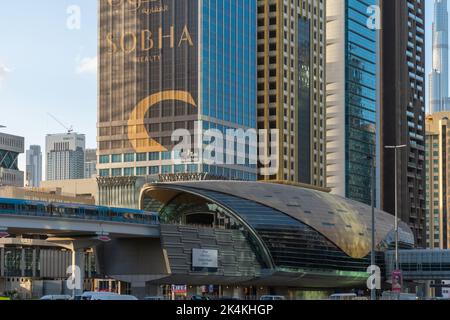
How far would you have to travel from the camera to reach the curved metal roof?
164875 millimetres

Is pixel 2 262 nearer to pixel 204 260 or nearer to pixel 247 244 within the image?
pixel 247 244

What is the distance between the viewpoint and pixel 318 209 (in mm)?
172500

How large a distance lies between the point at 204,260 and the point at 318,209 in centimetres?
3512

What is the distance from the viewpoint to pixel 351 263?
17275cm

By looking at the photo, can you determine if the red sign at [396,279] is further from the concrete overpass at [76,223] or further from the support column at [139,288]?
the support column at [139,288]

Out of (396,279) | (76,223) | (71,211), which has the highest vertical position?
(71,211)

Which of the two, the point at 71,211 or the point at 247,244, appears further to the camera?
the point at 247,244

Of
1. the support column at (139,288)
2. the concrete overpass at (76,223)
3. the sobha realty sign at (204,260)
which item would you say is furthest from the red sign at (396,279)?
the support column at (139,288)

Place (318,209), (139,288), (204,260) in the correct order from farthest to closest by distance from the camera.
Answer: (318,209)
(204,260)
(139,288)

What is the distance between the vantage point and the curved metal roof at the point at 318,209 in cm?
16488

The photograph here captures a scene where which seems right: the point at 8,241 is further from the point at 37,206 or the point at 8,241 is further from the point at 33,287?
the point at 37,206

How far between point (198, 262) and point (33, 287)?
44.1 meters

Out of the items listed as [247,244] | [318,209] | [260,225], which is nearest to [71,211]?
[247,244]
